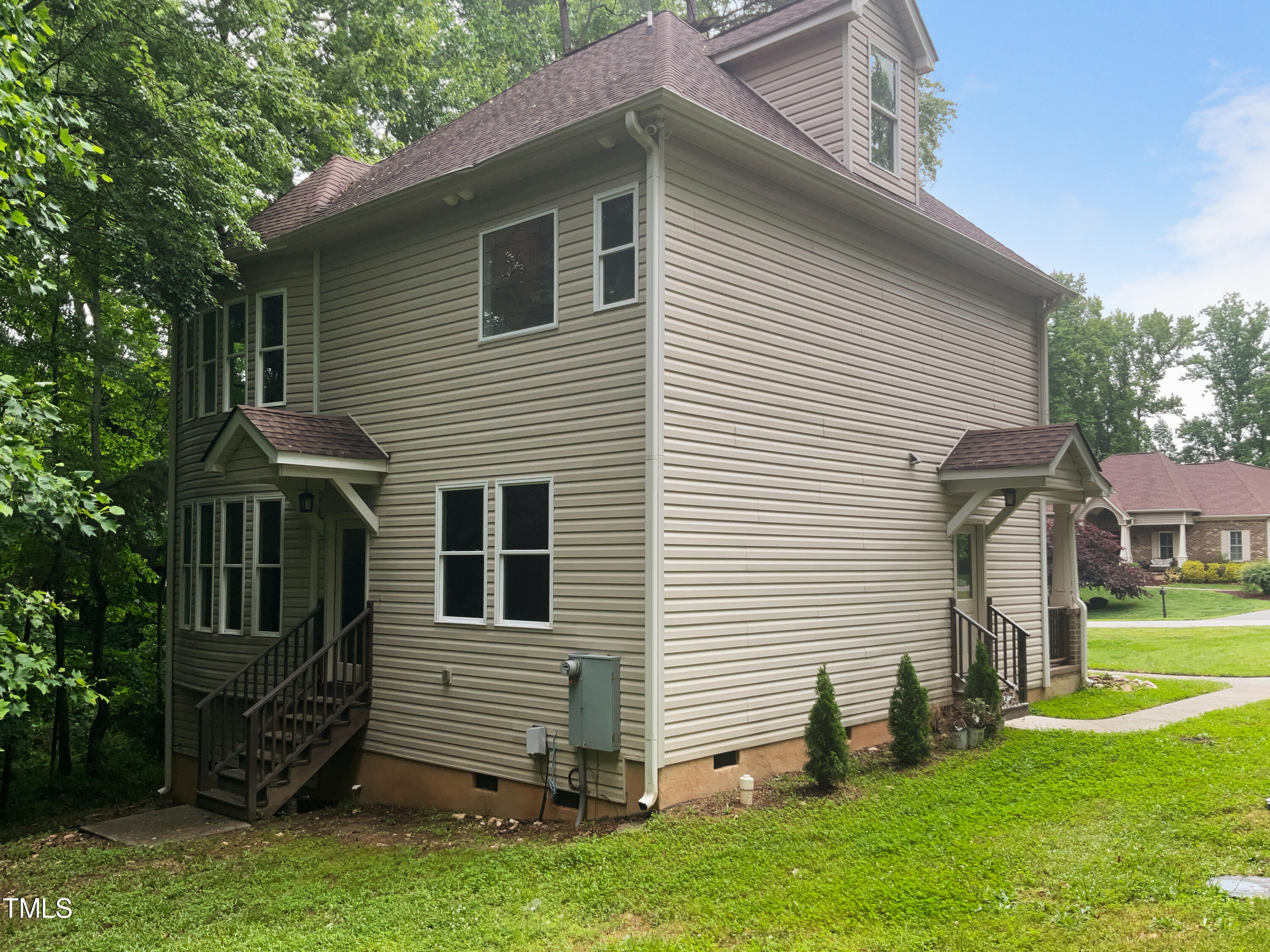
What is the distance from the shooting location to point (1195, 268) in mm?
60344

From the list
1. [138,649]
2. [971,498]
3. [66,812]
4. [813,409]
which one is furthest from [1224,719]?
[138,649]

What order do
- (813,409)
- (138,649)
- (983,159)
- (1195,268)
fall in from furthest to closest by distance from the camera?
(1195,268) < (983,159) < (138,649) < (813,409)

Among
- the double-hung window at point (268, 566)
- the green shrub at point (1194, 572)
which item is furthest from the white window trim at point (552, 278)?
the green shrub at point (1194, 572)

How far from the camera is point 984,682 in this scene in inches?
382

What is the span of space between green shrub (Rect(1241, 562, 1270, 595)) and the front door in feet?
81.5

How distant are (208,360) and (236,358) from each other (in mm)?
792

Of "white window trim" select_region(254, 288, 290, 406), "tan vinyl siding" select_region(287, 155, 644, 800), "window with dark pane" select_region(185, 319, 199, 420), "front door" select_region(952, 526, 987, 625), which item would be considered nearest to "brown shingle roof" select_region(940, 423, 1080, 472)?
"front door" select_region(952, 526, 987, 625)

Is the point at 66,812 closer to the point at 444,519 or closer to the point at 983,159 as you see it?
the point at 444,519

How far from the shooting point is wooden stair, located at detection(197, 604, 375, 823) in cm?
922

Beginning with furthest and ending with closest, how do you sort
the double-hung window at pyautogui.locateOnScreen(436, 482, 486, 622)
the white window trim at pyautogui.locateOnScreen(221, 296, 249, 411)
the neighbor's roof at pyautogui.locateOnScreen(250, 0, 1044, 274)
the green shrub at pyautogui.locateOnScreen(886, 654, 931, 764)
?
the white window trim at pyautogui.locateOnScreen(221, 296, 249, 411) → the neighbor's roof at pyautogui.locateOnScreen(250, 0, 1044, 274) → the double-hung window at pyautogui.locateOnScreen(436, 482, 486, 622) → the green shrub at pyautogui.locateOnScreen(886, 654, 931, 764)

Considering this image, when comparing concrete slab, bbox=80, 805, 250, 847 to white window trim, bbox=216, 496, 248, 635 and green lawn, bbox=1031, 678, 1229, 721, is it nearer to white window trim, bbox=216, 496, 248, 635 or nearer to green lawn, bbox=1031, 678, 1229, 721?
white window trim, bbox=216, 496, 248, 635

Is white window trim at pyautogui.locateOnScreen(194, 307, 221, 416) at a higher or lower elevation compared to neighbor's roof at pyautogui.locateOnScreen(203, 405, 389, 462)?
higher

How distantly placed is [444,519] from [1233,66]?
197ft

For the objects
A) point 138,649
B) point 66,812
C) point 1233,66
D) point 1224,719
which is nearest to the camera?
point 1224,719
